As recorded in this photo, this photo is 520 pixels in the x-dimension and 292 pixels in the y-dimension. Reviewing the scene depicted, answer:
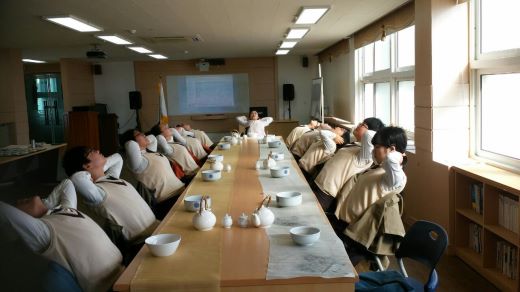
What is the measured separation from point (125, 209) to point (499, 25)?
327 cm

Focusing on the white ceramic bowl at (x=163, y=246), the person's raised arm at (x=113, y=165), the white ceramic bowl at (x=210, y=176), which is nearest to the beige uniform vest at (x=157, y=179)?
the person's raised arm at (x=113, y=165)

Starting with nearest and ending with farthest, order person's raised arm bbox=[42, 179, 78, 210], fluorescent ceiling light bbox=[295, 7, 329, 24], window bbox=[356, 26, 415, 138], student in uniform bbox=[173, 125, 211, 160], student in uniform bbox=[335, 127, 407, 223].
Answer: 1. person's raised arm bbox=[42, 179, 78, 210]
2. student in uniform bbox=[335, 127, 407, 223]
3. fluorescent ceiling light bbox=[295, 7, 329, 24]
4. window bbox=[356, 26, 415, 138]
5. student in uniform bbox=[173, 125, 211, 160]

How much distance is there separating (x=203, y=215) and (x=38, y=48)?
25.1 feet

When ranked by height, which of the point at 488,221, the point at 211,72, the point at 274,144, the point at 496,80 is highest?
the point at 211,72

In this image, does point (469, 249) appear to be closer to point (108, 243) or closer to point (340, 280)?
point (340, 280)

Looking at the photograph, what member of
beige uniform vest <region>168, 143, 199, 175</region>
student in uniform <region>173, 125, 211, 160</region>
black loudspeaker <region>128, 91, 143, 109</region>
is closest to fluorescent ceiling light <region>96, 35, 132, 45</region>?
student in uniform <region>173, 125, 211, 160</region>

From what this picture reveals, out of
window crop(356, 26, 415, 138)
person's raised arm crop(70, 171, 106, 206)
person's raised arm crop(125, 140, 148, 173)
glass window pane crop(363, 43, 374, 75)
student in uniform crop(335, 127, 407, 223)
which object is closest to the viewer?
person's raised arm crop(70, 171, 106, 206)

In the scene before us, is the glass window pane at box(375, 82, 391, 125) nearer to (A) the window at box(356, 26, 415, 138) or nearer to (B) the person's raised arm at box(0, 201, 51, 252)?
(A) the window at box(356, 26, 415, 138)

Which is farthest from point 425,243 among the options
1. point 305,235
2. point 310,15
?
point 310,15

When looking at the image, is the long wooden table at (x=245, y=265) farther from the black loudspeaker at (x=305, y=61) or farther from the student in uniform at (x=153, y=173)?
the black loudspeaker at (x=305, y=61)

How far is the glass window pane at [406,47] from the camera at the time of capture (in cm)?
580

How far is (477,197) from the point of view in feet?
12.5

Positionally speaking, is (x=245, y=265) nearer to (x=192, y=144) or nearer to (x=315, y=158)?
(x=315, y=158)

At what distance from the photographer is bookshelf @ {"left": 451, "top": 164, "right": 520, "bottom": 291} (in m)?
3.26
